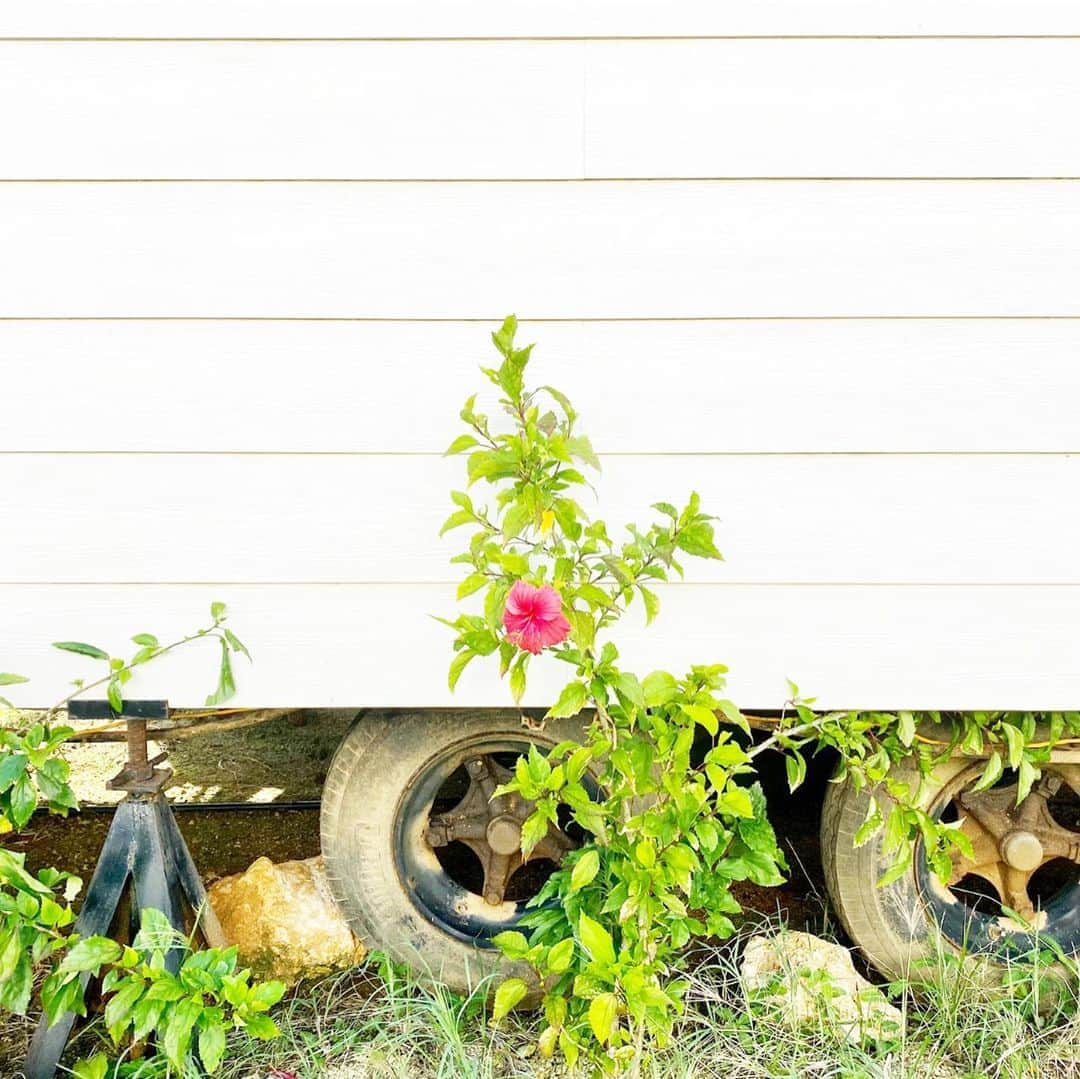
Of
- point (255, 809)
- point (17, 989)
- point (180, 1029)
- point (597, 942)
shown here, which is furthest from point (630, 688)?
point (255, 809)

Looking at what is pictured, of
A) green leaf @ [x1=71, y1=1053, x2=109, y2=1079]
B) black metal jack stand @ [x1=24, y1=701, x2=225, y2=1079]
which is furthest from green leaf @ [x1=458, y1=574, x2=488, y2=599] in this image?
green leaf @ [x1=71, y1=1053, x2=109, y2=1079]

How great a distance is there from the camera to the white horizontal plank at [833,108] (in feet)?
5.20

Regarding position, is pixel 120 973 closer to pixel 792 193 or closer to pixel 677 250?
pixel 677 250

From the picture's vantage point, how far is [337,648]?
1.78 meters

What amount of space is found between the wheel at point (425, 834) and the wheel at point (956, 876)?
61cm

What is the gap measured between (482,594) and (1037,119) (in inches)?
49.5

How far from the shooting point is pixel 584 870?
1672mm

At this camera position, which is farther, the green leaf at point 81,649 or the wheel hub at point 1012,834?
the wheel hub at point 1012,834

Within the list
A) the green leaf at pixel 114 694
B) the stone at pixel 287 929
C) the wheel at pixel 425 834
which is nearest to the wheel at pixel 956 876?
the wheel at pixel 425 834

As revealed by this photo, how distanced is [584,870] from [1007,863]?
109 centimetres

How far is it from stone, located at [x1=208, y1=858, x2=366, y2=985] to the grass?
4.2 inches

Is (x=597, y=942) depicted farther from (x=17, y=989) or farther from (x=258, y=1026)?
(x=17, y=989)

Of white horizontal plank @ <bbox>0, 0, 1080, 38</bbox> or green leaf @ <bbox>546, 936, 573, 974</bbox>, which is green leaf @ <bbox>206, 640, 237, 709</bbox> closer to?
green leaf @ <bbox>546, 936, 573, 974</bbox>

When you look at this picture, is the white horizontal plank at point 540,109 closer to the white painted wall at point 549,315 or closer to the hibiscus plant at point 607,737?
the white painted wall at point 549,315
